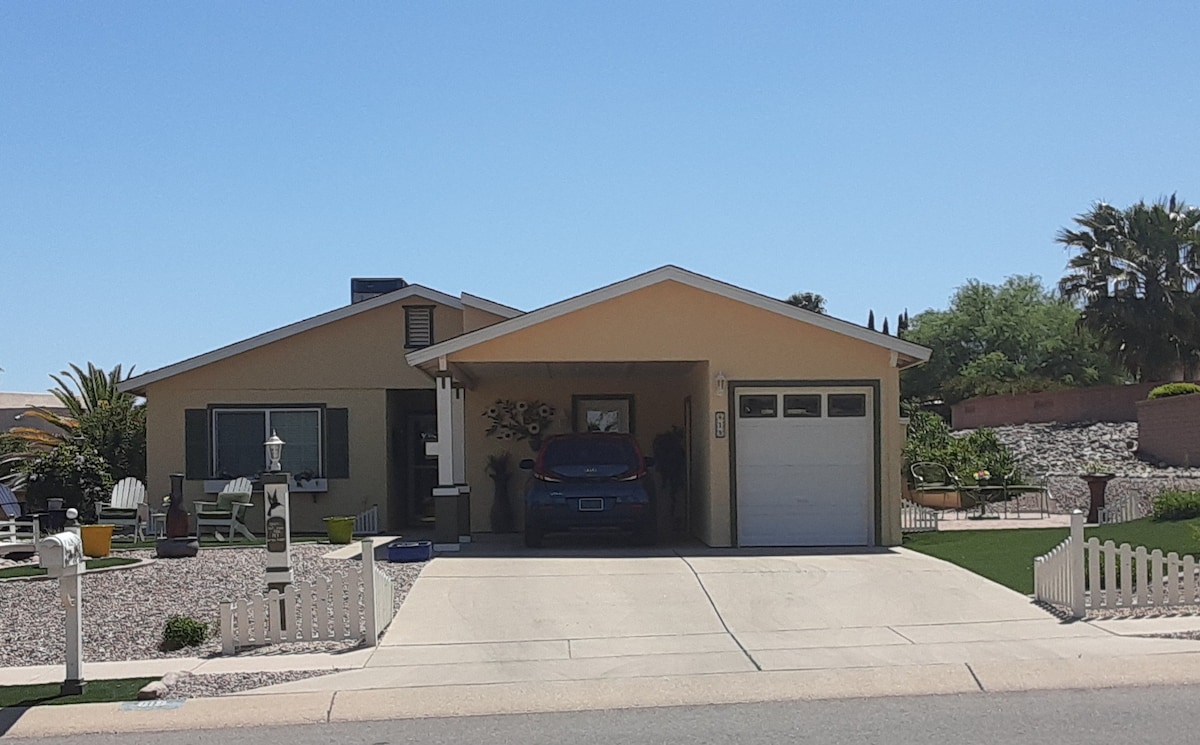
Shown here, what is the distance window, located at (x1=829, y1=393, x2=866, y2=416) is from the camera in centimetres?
1633

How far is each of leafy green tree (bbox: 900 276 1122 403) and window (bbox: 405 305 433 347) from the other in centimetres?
3359

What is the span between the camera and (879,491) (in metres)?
16.2

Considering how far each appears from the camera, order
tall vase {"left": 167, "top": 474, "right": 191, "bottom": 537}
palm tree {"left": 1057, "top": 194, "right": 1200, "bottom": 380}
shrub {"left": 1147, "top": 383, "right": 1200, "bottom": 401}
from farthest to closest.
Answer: palm tree {"left": 1057, "top": 194, "right": 1200, "bottom": 380}
shrub {"left": 1147, "top": 383, "right": 1200, "bottom": 401}
tall vase {"left": 167, "top": 474, "right": 191, "bottom": 537}

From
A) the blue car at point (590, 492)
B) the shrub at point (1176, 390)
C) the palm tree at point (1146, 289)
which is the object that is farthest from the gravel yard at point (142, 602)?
the palm tree at point (1146, 289)

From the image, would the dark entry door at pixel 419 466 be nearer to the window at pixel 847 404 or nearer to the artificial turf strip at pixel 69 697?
the window at pixel 847 404

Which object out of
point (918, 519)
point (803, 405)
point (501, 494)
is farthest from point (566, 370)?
point (918, 519)

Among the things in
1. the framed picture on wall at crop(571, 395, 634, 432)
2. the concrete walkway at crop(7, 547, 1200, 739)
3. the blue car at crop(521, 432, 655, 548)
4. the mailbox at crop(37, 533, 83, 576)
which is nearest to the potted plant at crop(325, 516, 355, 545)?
the blue car at crop(521, 432, 655, 548)

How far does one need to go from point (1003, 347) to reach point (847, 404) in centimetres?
4049

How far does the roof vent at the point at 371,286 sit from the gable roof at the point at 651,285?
789 cm

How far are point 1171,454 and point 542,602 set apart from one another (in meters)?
25.0

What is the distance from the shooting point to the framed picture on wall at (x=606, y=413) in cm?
2003

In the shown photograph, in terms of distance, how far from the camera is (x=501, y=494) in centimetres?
1936

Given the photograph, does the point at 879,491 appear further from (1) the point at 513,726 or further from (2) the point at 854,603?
(1) the point at 513,726

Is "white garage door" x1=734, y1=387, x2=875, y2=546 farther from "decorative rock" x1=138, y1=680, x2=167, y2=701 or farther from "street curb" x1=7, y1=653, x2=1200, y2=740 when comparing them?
"decorative rock" x1=138, y1=680, x2=167, y2=701
